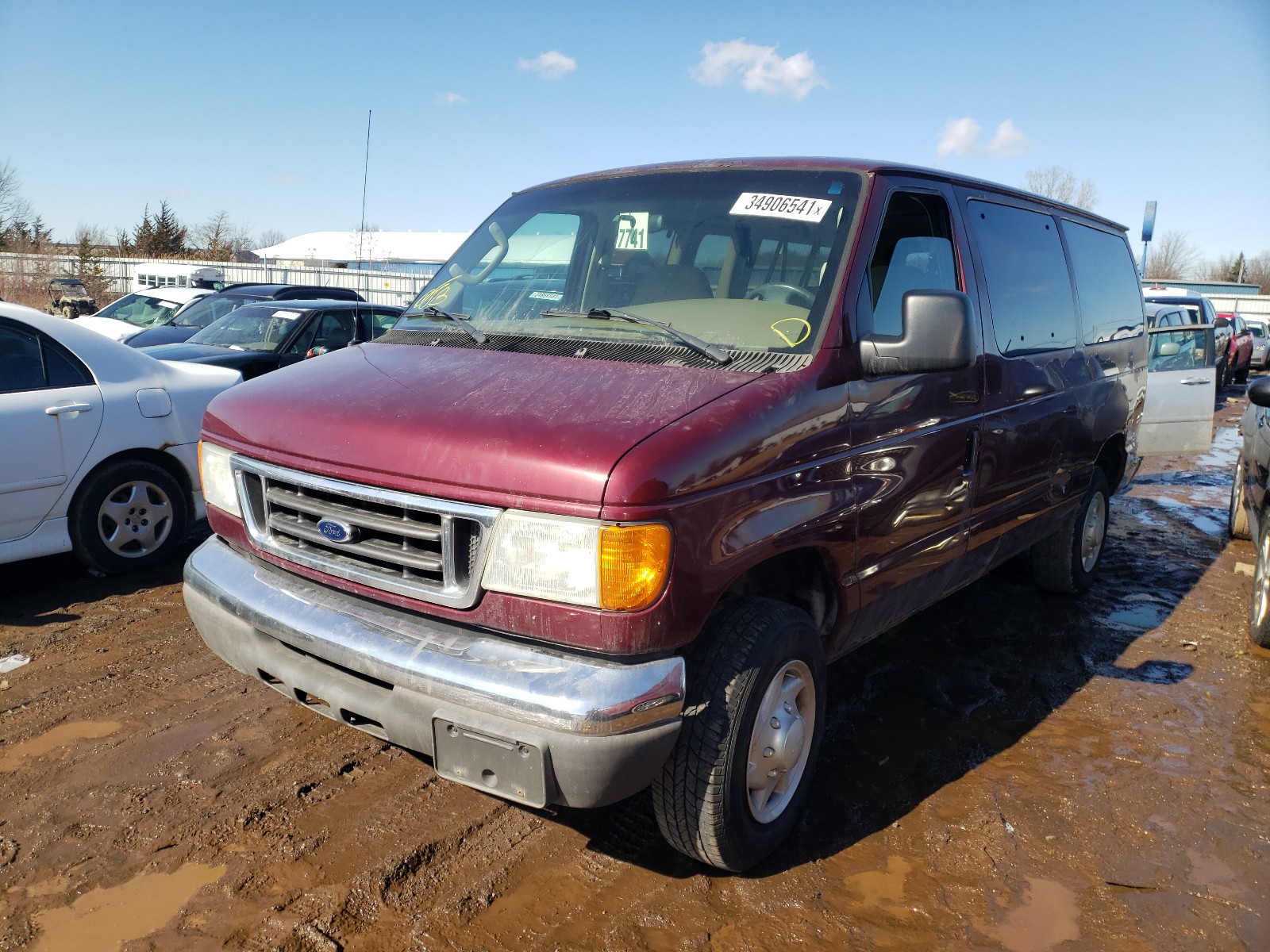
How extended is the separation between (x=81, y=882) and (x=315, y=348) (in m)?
6.68

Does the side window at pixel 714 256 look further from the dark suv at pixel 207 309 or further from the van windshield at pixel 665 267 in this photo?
the dark suv at pixel 207 309

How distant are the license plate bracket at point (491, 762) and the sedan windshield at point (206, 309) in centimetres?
1027

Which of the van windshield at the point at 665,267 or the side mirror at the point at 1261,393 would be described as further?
the side mirror at the point at 1261,393

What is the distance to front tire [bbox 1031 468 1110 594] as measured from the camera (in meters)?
5.39

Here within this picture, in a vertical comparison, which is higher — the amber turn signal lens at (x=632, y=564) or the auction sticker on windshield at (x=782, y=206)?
the auction sticker on windshield at (x=782, y=206)

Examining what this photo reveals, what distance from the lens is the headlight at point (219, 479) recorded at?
303 centimetres

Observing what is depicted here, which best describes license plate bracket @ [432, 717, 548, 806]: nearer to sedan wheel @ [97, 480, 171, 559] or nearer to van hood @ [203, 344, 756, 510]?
van hood @ [203, 344, 756, 510]

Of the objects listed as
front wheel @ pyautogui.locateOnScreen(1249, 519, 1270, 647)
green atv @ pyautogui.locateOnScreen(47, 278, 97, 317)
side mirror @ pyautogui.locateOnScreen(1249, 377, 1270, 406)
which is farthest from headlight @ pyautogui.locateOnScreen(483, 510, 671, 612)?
green atv @ pyautogui.locateOnScreen(47, 278, 97, 317)

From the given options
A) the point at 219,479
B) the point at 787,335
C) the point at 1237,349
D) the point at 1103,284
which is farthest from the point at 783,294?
the point at 1237,349

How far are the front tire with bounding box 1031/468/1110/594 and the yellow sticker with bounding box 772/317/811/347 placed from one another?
2.97 meters

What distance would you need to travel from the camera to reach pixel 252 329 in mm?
8992

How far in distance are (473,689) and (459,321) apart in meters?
1.69

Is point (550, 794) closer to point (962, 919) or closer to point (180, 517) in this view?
point (962, 919)

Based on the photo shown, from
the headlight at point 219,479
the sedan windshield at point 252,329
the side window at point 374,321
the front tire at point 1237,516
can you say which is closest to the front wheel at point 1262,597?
the front tire at point 1237,516
